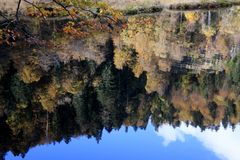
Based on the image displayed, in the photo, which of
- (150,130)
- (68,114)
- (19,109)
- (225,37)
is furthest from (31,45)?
(225,37)

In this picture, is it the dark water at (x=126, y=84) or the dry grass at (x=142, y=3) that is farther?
the dry grass at (x=142, y=3)

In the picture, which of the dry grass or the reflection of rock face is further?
the dry grass

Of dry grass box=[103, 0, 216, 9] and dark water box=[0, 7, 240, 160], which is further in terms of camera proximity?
dry grass box=[103, 0, 216, 9]

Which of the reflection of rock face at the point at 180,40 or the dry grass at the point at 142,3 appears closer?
Result: the reflection of rock face at the point at 180,40

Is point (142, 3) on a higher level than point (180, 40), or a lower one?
higher

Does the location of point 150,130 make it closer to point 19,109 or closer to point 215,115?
point 19,109

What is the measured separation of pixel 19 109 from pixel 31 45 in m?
10.9

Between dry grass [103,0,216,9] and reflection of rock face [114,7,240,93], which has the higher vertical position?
dry grass [103,0,216,9]

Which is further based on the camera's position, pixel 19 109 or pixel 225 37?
pixel 225 37

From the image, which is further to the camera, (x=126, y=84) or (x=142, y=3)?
(x=142, y=3)

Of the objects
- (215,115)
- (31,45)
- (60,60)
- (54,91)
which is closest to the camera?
(54,91)

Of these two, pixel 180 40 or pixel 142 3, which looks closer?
pixel 180 40

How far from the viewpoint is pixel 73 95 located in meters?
29.2

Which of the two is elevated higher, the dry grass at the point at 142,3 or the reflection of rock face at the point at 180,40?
the dry grass at the point at 142,3
